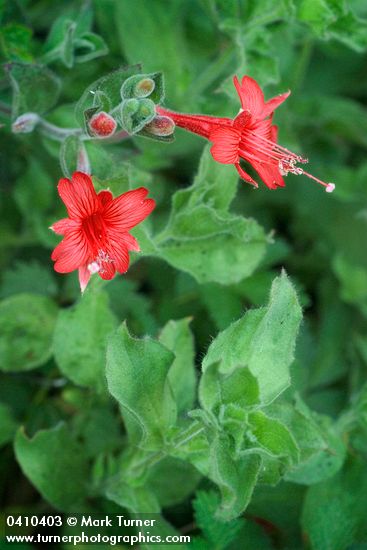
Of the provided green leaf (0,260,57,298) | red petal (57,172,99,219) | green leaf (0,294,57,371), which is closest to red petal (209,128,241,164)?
red petal (57,172,99,219)

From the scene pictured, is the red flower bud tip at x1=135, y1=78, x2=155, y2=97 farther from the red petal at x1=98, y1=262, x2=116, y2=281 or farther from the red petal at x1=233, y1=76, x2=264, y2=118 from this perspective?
the red petal at x1=98, y1=262, x2=116, y2=281

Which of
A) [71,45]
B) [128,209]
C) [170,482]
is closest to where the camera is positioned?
[128,209]

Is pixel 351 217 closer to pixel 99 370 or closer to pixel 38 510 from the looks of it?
pixel 99 370

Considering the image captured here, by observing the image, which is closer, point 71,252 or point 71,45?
point 71,252

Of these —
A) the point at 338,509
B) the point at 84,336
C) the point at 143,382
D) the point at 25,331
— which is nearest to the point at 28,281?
the point at 25,331

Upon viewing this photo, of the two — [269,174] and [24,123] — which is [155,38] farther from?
[269,174]

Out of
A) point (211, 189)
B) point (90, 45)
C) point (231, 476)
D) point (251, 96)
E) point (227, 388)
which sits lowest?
point (231, 476)

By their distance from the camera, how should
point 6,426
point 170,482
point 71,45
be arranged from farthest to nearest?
point 6,426, point 170,482, point 71,45
